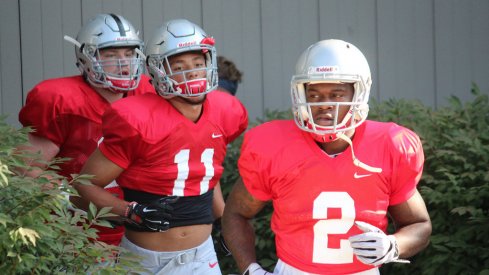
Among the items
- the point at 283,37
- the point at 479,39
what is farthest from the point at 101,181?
the point at 479,39

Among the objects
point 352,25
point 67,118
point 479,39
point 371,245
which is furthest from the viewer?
point 479,39

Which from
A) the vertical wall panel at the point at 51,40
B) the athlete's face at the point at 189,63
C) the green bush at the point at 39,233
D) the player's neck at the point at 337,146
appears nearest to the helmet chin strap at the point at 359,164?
the player's neck at the point at 337,146

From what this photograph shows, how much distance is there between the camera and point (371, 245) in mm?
3812

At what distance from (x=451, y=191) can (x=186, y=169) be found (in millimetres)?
1617

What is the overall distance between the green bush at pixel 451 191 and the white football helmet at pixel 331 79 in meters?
1.56

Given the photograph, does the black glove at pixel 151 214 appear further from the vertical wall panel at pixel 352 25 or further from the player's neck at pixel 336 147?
the vertical wall panel at pixel 352 25

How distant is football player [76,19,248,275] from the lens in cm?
469

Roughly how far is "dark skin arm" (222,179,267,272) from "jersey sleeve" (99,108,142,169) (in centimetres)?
57

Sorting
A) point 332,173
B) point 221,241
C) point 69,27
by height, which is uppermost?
point 69,27

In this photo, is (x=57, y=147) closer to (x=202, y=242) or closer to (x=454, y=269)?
(x=202, y=242)

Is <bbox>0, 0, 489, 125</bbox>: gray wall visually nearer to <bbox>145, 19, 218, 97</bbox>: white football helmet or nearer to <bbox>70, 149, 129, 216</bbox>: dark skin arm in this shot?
<bbox>145, 19, 218, 97</bbox>: white football helmet

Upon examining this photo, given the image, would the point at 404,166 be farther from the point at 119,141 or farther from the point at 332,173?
the point at 119,141

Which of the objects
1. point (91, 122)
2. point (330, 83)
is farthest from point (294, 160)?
point (91, 122)

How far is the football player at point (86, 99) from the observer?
5035mm
